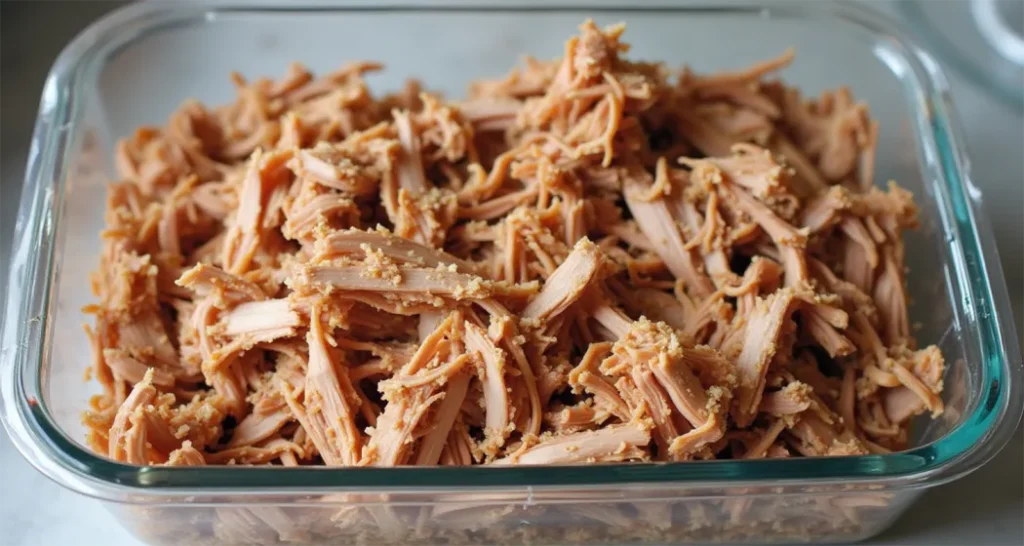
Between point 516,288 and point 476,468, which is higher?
point 516,288

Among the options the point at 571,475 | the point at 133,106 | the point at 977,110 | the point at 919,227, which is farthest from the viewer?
the point at 977,110

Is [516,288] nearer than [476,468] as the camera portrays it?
No

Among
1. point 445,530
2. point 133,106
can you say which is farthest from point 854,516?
point 133,106

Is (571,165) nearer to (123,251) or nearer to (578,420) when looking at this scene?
(578,420)
